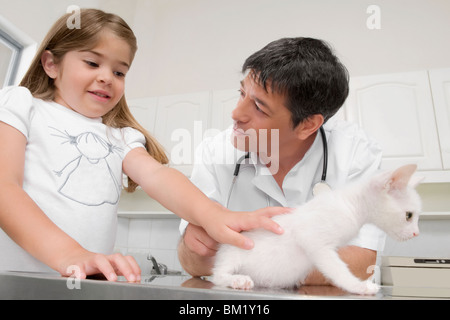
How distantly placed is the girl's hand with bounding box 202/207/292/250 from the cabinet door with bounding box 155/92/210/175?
195 cm

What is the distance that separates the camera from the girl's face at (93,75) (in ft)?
2.49

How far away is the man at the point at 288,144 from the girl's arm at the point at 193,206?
205 millimetres

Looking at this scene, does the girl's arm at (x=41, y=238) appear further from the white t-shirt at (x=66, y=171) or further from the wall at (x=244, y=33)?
the wall at (x=244, y=33)

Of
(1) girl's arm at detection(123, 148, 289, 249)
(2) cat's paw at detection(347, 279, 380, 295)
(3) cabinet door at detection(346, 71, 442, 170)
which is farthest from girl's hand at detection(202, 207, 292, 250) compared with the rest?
(3) cabinet door at detection(346, 71, 442, 170)

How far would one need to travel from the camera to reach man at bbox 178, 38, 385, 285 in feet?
2.94

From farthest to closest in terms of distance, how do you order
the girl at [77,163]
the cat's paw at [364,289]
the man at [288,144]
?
the man at [288,144] → the girl at [77,163] → the cat's paw at [364,289]

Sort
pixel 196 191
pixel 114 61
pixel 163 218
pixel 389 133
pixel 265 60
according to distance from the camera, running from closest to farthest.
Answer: pixel 196 191 → pixel 114 61 → pixel 265 60 → pixel 389 133 → pixel 163 218

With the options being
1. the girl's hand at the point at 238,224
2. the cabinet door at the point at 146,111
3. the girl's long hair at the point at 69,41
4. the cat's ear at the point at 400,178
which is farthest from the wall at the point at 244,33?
the cat's ear at the point at 400,178

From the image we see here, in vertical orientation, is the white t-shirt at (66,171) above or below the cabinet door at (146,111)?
below

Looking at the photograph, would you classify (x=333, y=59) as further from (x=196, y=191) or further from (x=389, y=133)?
(x=389, y=133)

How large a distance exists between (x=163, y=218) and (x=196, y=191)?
230 cm

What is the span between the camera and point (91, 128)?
2.67ft

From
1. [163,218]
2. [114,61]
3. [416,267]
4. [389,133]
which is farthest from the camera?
[163,218]
